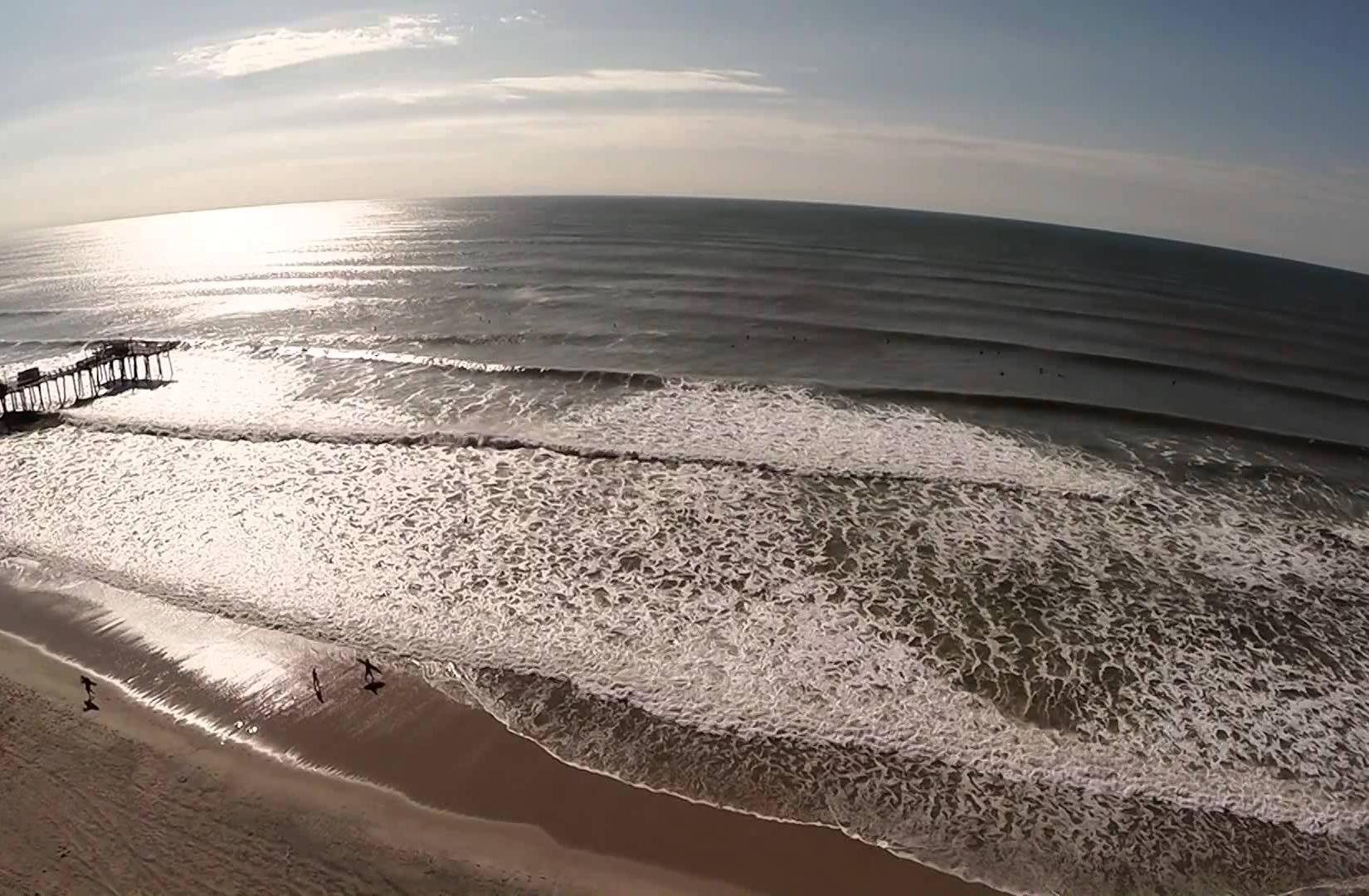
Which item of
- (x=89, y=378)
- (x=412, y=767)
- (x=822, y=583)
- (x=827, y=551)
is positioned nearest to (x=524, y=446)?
(x=827, y=551)

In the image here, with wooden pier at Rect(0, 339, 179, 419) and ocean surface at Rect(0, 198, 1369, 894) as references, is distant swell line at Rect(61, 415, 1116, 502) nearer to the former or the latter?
ocean surface at Rect(0, 198, 1369, 894)

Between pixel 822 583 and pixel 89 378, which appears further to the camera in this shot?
pixel 89 378

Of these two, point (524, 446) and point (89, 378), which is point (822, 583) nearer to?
point (524, 446)

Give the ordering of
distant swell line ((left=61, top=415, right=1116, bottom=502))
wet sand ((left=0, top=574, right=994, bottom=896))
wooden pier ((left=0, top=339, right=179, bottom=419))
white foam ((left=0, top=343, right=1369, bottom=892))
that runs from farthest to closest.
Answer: wooden pier ((left=0, top=339, right=179, bottom=419))
distant swell line ((left=61, top=415, right=1116, bottom=502))
white foam ((left=0, top=343, right=1369, bottom=892))
wet sand ((left=0, top=574, right=994, bottom=896))

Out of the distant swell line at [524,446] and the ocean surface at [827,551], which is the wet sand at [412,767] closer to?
the ocean surface at [827,551]

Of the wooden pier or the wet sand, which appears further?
the wooden pier

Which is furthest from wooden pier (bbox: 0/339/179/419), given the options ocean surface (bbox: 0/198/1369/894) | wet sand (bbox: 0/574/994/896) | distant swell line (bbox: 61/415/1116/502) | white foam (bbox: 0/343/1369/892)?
wet sand (bbox: 0/574/994/896)

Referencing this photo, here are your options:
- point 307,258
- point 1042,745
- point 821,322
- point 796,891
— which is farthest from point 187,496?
point 307,258
